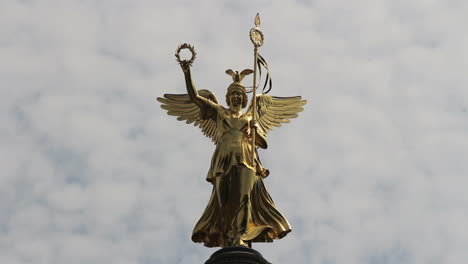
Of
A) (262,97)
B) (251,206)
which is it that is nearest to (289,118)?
(262,97)

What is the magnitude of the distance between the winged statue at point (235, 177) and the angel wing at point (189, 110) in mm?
29

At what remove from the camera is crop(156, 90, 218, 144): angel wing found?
38438mm

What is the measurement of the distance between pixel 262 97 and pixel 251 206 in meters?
3.79

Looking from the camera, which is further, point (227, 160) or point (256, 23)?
point (256, 23)

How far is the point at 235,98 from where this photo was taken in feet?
124

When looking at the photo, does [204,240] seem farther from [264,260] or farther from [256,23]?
[256,23]

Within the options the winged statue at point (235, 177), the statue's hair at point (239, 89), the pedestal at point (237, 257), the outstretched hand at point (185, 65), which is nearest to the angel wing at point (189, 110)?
the winged statue at point (235, 177)

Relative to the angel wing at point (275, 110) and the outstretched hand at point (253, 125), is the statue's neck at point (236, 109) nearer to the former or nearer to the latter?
the outstretched hand at point (253, 125)

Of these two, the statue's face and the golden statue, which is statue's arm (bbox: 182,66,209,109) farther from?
the statue's face

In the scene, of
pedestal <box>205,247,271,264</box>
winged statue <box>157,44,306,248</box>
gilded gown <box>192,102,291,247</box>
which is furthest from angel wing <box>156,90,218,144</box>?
pedestal <box>205,247,271,264</box>

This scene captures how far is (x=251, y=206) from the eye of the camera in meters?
36.8

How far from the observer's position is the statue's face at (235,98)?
37.9 meters

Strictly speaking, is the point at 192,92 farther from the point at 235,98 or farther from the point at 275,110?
the point at 275,110

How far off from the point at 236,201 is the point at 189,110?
3746 mm
